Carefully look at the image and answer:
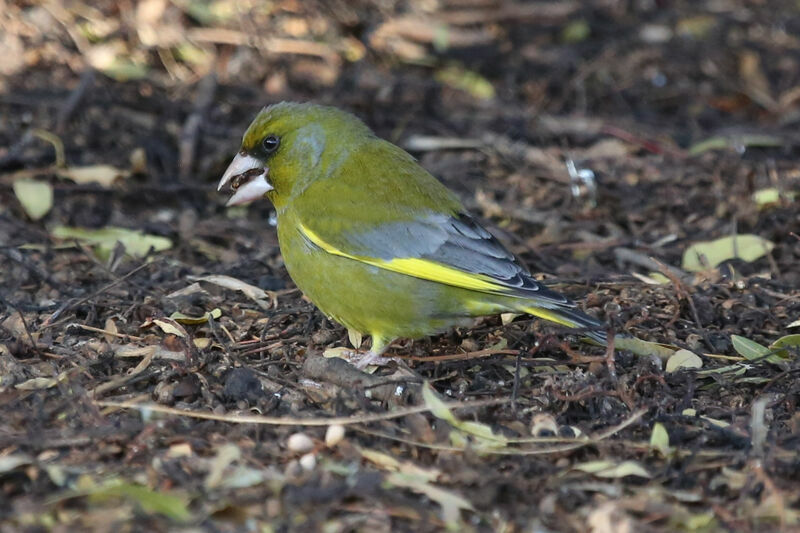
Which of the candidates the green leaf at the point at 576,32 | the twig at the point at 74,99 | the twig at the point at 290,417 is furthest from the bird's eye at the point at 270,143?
the green leaf at the point at 576,32

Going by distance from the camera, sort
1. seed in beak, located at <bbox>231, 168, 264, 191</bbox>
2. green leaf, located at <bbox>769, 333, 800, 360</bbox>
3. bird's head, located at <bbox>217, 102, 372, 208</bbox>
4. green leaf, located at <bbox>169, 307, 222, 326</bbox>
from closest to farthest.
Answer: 1. green leaf, located at <bbox>769, 333, 800, 360</bbox>
2. green leaf, located at <bbox>169, 307, 222, 326</bbox>
3. bird's head, located at <bbox>217, 102, 372, 208</bbox>
4. seed in beak, located at <bbox>231, 168, 264, 191</bbox>

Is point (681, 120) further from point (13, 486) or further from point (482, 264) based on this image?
point (13, 486)

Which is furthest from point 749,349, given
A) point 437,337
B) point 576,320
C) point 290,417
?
point 290,417

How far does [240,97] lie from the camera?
7.16 meters

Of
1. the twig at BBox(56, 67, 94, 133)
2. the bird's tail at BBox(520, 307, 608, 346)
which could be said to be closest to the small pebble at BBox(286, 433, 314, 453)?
the bird's tail at BBox(520, 307, 608, 346)

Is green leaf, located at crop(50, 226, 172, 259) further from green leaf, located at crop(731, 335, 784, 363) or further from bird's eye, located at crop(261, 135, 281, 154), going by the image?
green leaf, located at crop(731, 335, 784, 363)

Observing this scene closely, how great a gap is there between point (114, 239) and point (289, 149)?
1301 millimetres

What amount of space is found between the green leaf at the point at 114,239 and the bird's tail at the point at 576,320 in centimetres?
217

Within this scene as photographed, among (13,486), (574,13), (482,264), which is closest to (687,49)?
(574,13)

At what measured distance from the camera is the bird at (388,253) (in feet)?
14.1

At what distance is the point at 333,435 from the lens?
11.7ft

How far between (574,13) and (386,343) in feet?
16.7

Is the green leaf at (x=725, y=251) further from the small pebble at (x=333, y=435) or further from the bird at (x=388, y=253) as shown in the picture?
the small pebble at (x=333, y=435)

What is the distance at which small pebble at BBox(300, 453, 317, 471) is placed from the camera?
11.1 ft
